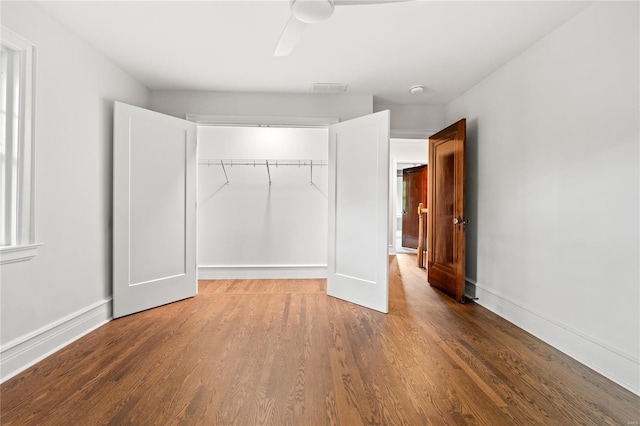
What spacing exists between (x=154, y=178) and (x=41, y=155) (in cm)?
103

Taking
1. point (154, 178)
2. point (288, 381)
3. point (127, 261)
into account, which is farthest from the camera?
point (154, 178)

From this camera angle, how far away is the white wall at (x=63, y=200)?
1.98 metres

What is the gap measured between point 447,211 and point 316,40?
2.41 meters

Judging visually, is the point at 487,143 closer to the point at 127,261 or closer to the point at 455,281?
the point at 455,281

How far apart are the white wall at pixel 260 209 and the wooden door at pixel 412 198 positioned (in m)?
3.71

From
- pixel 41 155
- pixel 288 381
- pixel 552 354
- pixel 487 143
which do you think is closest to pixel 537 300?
pixel 552 354

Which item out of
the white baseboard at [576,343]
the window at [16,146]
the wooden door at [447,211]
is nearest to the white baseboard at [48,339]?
the window at [16,146]

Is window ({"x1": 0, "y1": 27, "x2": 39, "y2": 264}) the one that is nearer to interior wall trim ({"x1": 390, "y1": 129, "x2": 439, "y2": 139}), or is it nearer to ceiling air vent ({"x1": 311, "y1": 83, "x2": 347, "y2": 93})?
ceiling air vent ({"x1": 311, "y1": 83, "x2": 347, "y2": 93})

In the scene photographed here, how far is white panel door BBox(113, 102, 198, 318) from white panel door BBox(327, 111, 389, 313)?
164cm

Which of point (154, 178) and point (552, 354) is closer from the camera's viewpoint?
point (552, 354)

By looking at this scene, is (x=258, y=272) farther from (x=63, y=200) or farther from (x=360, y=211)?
(x=63, y=200)

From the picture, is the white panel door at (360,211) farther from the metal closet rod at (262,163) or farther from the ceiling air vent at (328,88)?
the metal closet rod at (262,163)

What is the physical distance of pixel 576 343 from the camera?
Answer: 84.0 inches

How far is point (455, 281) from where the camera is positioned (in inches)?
135
